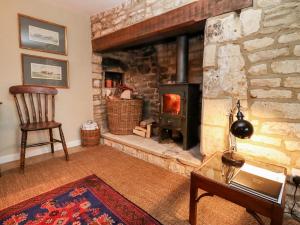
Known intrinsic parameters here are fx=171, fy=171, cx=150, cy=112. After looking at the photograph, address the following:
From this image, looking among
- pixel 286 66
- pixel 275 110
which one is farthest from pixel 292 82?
pixel 275 110

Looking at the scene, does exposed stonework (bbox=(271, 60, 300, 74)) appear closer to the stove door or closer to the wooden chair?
the stove door

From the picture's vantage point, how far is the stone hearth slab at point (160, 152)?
1946 mm

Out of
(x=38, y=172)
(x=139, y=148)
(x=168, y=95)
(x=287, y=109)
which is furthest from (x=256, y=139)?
(x=38, y=172)

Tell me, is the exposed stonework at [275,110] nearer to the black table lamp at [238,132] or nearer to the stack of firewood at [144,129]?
the black table lamp at [238,132]

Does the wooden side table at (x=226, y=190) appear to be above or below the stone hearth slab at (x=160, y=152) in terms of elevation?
above

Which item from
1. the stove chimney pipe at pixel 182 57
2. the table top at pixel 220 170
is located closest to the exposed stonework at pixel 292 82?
the table top at pixel 220 170

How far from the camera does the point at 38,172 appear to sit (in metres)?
2.04

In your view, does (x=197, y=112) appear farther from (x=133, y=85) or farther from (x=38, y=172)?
(x=38, y=172)

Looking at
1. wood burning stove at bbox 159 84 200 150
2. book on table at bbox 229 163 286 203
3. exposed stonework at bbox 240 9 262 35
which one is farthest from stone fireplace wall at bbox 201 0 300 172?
wood burning stove at bbox 159 84 200 150

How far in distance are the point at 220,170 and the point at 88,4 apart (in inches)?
109

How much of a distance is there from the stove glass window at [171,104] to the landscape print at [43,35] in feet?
6.15

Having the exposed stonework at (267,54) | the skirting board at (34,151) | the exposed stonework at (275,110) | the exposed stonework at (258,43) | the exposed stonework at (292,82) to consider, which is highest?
the exposed stonework at (258,43)

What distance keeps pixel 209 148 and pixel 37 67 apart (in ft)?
8.39

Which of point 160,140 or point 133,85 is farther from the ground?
point 133,85
